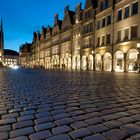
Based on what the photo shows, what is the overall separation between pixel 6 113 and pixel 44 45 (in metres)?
79.5

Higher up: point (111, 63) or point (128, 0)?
point (128, 0)

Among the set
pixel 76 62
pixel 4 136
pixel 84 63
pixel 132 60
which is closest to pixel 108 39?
pixel 132 60

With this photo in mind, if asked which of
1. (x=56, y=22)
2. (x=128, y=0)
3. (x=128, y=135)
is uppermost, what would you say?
(x=56, y=22)

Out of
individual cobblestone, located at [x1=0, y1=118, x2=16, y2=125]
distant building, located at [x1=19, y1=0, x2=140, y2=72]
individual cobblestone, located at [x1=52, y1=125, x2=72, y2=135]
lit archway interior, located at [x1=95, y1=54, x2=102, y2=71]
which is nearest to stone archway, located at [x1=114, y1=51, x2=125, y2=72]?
distant building, located at [x1=19, y1=0, x2=140, y2=72]

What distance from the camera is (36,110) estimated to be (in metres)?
4.70

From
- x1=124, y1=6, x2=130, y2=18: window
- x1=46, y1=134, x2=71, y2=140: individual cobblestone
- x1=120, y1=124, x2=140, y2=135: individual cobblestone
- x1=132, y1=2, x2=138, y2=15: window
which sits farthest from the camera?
x1=124, y1=6, x2=130, y2=18: window

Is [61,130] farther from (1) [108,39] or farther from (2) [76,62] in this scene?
(2) [76,62]

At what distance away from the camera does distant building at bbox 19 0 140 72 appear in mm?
31312

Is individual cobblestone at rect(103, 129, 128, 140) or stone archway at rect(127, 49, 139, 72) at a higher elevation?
stone archway at rect(127, 49, 139, 72)

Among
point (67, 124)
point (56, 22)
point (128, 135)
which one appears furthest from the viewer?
point (56, 22)

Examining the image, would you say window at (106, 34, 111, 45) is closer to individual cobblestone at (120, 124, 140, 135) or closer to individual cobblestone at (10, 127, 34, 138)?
individual cobblestone at (120, 124, 140, 135)

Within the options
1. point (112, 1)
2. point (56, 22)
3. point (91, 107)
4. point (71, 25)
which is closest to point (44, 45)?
point (56, 22)

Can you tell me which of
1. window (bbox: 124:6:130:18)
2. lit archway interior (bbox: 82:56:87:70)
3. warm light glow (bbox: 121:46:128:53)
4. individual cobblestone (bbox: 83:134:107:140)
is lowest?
individual cobblestone (bbox: 83:134:107:140)

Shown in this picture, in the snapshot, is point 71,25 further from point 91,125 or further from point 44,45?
point 91,125
